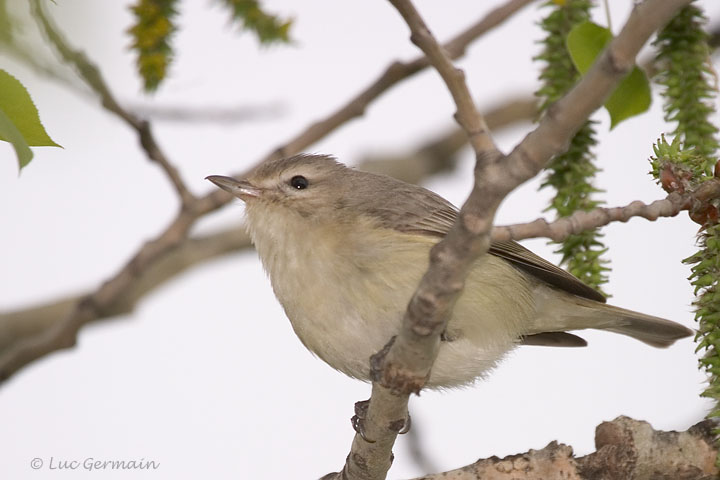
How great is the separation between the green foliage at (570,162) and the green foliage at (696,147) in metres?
0.36

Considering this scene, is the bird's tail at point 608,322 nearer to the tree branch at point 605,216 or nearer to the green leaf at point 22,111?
the tree branch at point 605,216

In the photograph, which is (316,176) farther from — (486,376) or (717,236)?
(717,236)

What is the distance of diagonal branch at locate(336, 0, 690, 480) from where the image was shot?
6.19 ft

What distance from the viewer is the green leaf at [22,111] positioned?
2061 millimetres

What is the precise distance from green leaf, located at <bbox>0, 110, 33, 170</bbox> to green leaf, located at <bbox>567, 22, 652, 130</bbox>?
1.58m

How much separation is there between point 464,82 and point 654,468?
1861mm

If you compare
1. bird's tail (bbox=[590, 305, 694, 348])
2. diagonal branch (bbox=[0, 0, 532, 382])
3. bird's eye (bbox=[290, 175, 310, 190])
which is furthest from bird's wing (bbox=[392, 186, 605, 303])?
diagonal branch (bbox=[0, 0, 532, 382])

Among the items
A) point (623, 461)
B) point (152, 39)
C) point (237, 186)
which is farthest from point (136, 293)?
point (623, 461)

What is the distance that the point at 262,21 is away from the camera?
412 cm

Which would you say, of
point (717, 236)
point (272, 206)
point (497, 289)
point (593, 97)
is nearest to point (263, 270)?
point (272, 206)

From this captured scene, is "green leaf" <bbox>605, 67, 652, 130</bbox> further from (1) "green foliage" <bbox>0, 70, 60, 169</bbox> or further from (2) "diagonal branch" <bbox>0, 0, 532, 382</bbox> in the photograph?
(1) "green foliage" <bbox>0, 70, 60, 169</bbox>

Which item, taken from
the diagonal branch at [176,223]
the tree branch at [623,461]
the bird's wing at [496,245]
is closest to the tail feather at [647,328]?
the bird's wing at [496,245]

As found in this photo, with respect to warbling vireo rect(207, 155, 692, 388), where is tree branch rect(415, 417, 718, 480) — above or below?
below

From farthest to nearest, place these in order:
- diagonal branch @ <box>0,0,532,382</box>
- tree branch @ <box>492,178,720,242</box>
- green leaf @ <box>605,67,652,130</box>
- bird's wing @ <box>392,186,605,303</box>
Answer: diagonal branch @ <box>0,0,532,382</box> < bird's wing @ <box>392,186,605,303</box> < green leaf @ <box>605,67,652,130</box> < tree branch @ <box>492,178,720,242</box>
